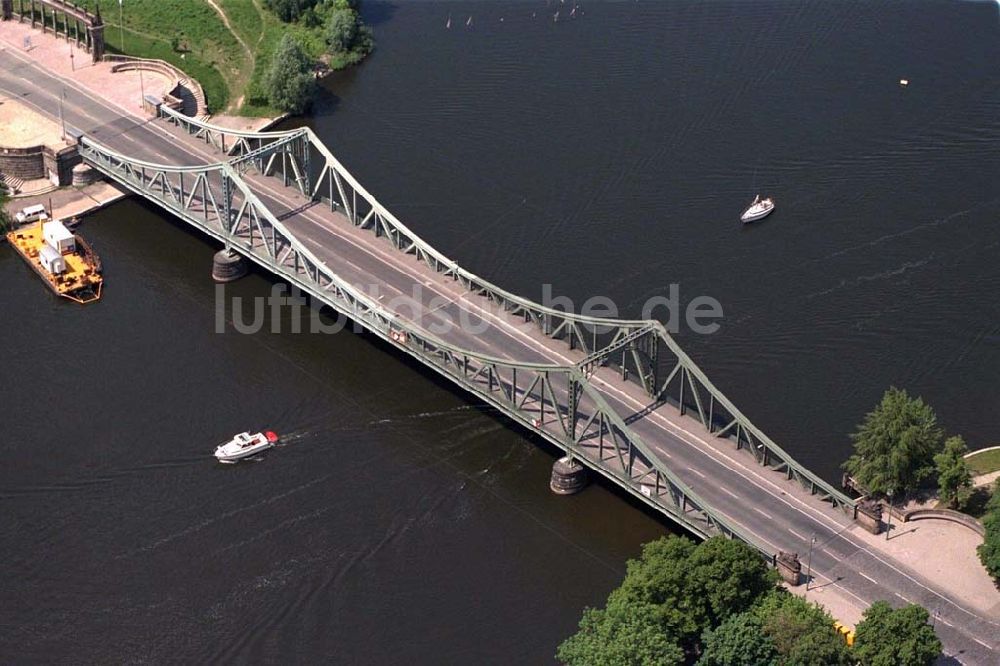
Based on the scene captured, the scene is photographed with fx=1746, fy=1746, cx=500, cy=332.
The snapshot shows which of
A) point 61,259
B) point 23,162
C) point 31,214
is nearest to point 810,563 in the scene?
point 61,259

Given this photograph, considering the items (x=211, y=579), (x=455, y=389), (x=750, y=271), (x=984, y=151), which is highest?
(x=984, y=151)

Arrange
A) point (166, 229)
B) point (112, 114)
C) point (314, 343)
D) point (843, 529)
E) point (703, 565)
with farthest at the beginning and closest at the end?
1. point (112, 114)
2. point (166, 229)
3. point (314, 343)
4. point (843, 529)
5. point (703, 565)

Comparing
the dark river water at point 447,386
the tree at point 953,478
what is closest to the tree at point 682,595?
the dark river water at point 447,386

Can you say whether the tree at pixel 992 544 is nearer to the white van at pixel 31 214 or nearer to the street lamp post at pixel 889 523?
the street lamp post at pixel 889 523

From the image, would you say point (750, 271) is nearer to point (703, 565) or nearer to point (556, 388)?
point (556, 388)

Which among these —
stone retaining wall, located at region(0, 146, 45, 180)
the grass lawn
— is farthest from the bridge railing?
the grass lawn

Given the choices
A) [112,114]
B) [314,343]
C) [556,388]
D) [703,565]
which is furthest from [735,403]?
[112,114]
